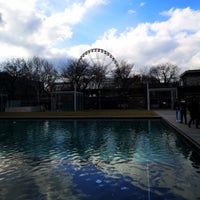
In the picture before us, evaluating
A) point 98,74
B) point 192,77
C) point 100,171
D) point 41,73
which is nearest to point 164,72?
point 192,77

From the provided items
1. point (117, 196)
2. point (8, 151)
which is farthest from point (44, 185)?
point (8, 151)

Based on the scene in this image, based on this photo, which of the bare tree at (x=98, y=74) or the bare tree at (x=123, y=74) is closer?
the bare tree at (x=98, y=74)

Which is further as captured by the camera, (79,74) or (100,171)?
(79,74)

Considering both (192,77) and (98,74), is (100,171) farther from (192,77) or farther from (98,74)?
(192,77)

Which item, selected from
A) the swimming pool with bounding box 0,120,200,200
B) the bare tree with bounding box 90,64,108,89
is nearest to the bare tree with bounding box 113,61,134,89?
the bare tree with bounding box 90,64,108,89

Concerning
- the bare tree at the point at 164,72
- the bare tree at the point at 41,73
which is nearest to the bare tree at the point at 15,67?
the bare tree at the point at 41,73

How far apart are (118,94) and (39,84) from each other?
1605 centimetres

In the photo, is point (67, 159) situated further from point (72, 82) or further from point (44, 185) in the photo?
point (72, 82)

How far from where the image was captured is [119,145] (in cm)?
1038

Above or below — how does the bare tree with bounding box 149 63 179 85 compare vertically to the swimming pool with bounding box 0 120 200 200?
above

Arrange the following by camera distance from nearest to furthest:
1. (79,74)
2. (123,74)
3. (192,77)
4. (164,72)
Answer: (79,74) → (123,74) → (192,77) → (164,72)

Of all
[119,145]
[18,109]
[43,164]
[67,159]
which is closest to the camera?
[43,164]

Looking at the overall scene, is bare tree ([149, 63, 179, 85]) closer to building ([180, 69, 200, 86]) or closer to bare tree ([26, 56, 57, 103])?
building ([180, 69, 200, 86])

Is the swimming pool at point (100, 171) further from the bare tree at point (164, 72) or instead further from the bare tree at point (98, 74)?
the bare tree at point (164, 72)
